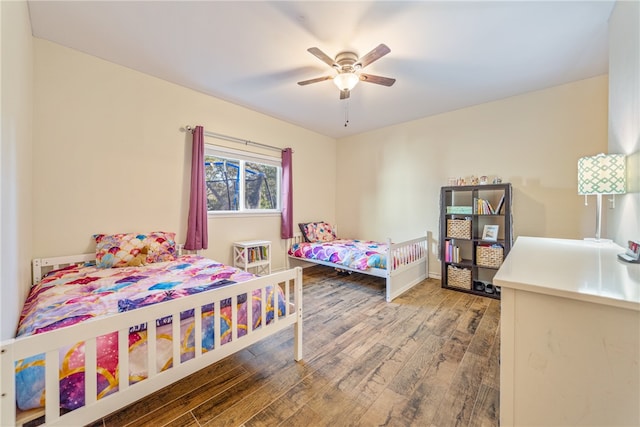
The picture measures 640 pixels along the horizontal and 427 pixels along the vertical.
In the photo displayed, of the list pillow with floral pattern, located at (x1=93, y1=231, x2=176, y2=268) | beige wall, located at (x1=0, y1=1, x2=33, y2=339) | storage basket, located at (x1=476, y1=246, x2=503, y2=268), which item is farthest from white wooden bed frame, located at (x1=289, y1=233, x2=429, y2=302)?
beige wall, located at (x1=0, y1=1, x2=33, y2=339)

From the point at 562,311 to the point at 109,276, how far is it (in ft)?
9.14

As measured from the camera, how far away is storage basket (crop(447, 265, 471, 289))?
3.13m

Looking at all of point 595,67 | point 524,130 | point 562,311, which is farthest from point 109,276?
point 595,67

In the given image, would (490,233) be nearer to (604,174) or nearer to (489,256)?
(489,256)

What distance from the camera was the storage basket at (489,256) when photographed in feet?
9.62

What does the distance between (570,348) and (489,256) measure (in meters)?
2.52

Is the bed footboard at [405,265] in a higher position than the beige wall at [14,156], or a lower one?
lower

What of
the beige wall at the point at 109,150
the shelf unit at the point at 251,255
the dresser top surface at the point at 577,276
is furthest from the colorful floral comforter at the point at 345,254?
the dresser top surface at the point at 577,276

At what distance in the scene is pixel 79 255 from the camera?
2.26 meters

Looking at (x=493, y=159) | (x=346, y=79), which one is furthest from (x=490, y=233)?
(x=346, y=79)

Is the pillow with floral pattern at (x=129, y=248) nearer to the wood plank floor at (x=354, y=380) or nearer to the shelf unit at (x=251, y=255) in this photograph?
the shelf unit at (x=251, y=255)

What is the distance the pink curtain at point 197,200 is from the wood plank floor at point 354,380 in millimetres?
1545

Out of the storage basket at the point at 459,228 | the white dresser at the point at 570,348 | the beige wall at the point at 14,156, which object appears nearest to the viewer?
the white dresser at the point at 570,348

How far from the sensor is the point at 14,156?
1.41 metres
